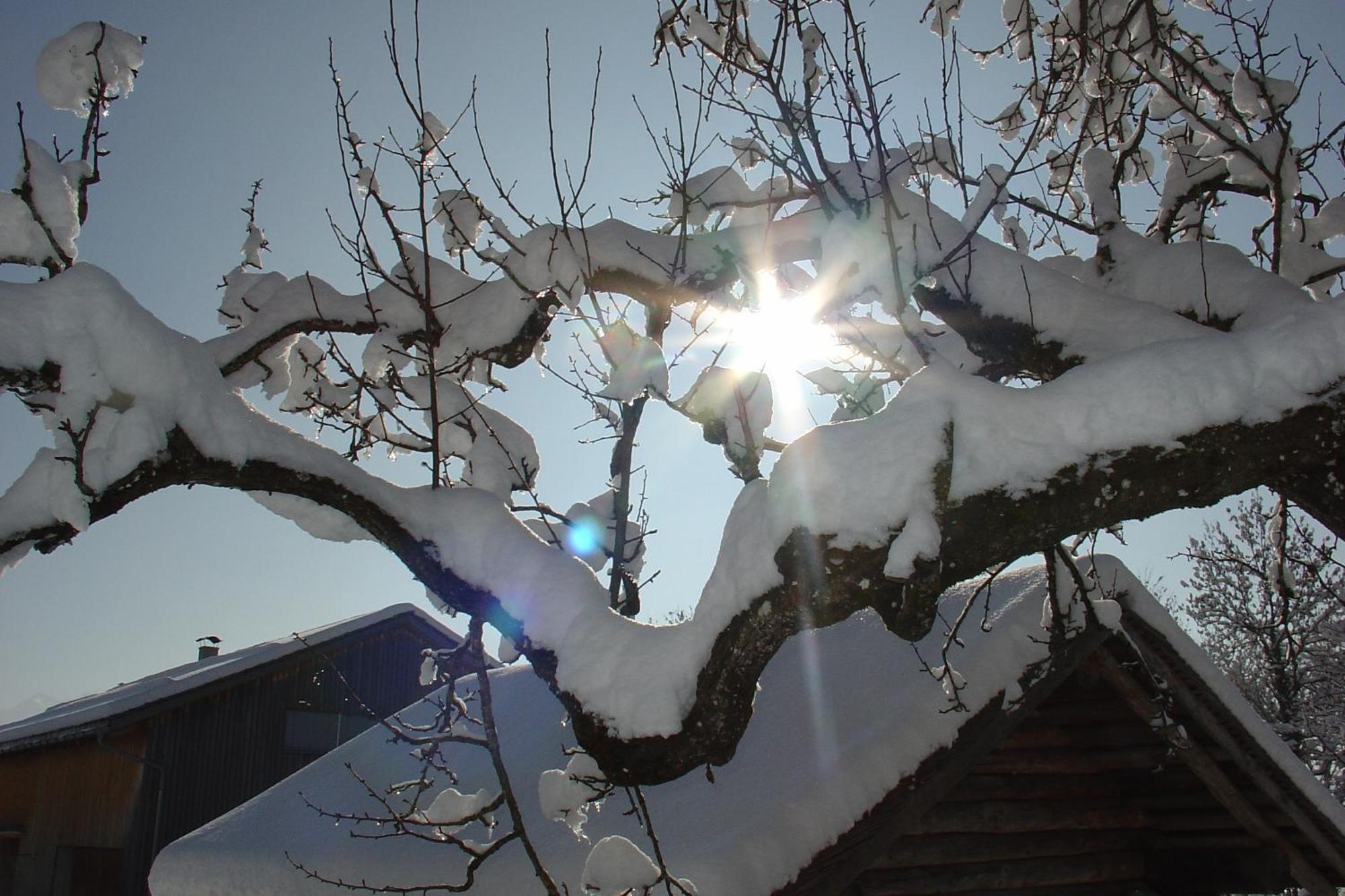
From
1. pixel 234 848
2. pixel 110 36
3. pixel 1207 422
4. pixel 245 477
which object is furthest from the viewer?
pixel 234 848

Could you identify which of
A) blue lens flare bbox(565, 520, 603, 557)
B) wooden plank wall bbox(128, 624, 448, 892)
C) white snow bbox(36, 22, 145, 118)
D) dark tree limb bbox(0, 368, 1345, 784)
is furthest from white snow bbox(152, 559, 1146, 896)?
wooden plank wall bbox(128, 624, 448, 892)

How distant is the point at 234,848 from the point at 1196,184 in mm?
7042

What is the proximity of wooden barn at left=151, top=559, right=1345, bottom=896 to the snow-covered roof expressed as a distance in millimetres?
6883

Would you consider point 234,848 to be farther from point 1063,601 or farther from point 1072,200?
point 1072,200

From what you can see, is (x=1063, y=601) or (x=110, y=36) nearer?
(x=110, y=36)

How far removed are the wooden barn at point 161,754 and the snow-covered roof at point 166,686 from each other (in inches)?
1.3

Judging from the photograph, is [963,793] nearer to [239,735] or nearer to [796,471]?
[796,471]

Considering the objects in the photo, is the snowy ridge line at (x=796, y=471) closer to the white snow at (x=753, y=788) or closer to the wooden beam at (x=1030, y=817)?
the white snow at (x=753, y=788)

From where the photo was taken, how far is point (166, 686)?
13875 mm

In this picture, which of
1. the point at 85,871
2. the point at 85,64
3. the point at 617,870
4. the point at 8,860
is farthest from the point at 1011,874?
the point at 8,860

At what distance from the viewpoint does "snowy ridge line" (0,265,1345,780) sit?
2203mm

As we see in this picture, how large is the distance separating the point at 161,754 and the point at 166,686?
1.05m

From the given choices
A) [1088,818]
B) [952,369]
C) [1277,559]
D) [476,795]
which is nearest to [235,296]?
[476,795]

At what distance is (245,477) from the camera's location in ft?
8.80
